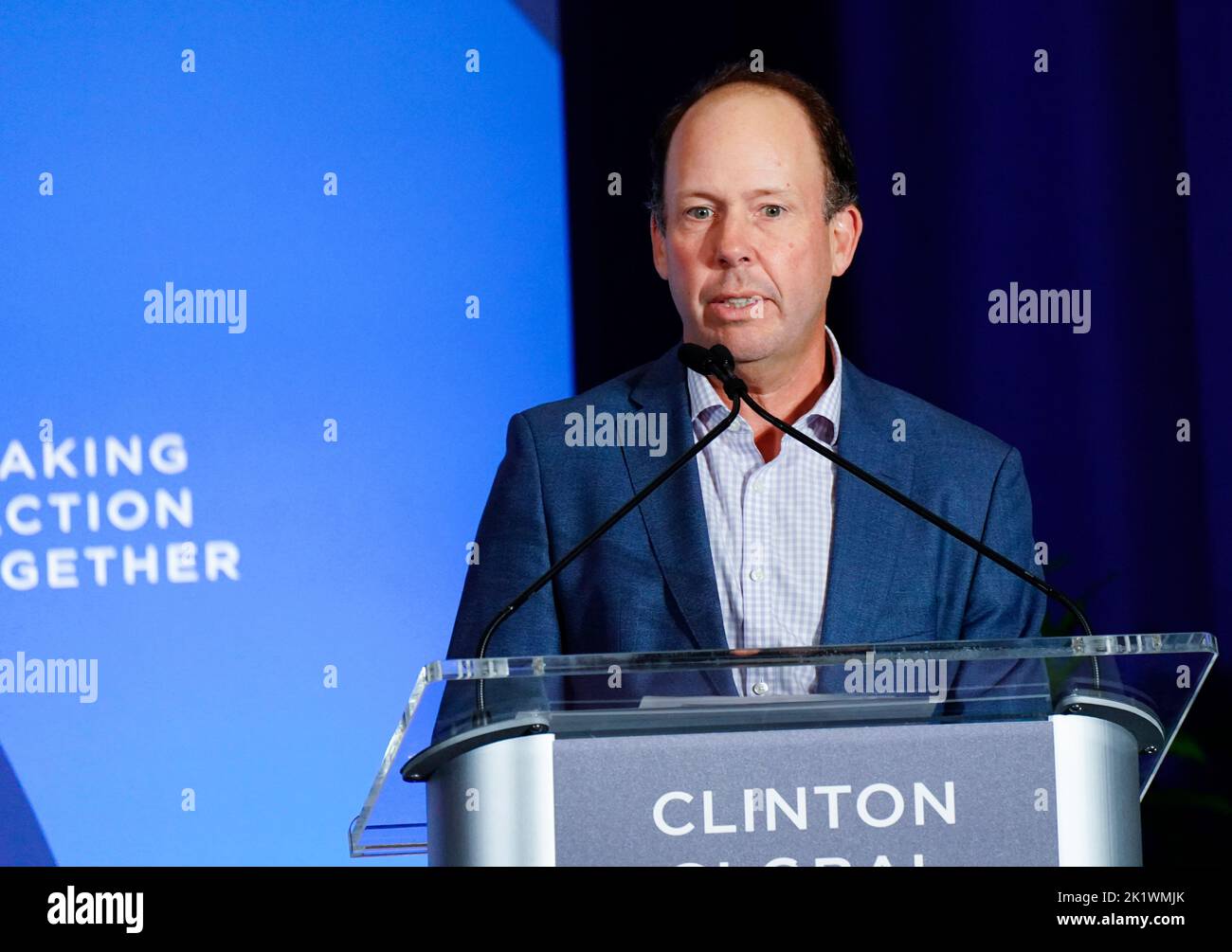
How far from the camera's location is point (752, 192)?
8.87ft

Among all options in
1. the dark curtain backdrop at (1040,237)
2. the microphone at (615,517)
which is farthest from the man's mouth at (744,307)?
the dark curtain backdrop at (1040,237)

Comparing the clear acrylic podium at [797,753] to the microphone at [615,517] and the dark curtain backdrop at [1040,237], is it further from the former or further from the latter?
the dark curtain backdrop at [1040,237]

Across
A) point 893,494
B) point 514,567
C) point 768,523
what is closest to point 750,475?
point 768,523

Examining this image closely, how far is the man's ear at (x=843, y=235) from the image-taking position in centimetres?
280

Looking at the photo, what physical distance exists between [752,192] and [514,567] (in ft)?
2.57

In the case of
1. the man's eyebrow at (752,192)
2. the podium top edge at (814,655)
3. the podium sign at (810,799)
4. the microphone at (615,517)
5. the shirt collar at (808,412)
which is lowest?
the podium sign at (810,799)

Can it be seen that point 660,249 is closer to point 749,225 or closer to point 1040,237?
point 749,225

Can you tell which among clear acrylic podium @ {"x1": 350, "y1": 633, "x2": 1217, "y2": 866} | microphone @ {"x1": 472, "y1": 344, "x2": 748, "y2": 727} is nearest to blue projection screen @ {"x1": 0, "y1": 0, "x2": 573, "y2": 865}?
microphone @ {"x1": 472, "y1": 344, "x2": 748, "y2": 727}

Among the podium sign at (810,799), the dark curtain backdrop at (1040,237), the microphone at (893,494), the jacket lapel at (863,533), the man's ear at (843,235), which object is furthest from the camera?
the dark curtain backdrop at (1040,237)

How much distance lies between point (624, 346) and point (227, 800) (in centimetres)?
131

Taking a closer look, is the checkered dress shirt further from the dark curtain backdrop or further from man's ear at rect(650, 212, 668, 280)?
the dark curtain backdrop

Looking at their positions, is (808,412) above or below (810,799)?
above

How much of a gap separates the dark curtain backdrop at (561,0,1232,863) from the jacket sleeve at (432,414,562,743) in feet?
3.07
